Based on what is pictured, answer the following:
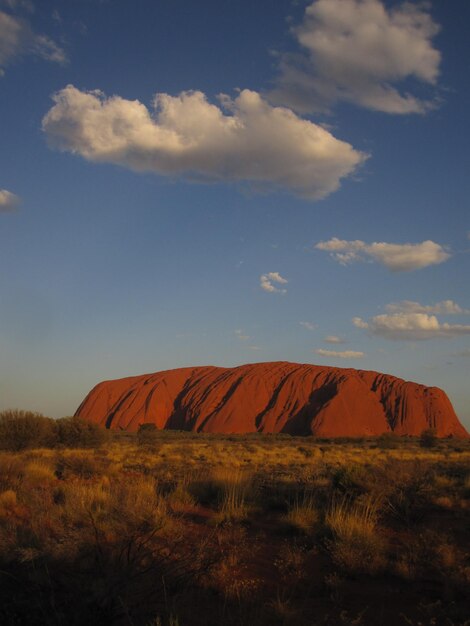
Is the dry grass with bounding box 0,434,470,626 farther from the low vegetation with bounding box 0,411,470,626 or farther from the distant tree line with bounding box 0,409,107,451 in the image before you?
the distant tree line with bounding box 0,409,107,451

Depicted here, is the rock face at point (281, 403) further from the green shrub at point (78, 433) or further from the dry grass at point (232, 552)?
the dry grass at point (232, 552)

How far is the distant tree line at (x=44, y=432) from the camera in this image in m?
21.5

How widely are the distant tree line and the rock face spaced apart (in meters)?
37.8

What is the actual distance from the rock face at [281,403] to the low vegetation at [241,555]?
5025cm

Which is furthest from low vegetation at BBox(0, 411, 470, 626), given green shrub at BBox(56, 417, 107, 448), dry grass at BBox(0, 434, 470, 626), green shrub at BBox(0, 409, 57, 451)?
green shrub at BBox(56, 417, 107, 448)

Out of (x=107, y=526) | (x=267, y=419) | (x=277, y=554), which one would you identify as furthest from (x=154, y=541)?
(x=267, y=419)

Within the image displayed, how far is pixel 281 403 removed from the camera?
219 feet

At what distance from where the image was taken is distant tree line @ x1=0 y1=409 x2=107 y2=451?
21.5 meters

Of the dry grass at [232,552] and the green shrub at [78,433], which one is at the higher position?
the dry grass at [232,552]

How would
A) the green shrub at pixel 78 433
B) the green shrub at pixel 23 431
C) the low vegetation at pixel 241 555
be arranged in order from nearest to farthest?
the low vegetation at pixel 241 555 → the green shrub at pixel 23 431 → the green shrub at pixel 78 433

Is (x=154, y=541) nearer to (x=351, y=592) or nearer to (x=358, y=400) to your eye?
(x=351, y=592)

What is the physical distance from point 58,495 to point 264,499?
159 inches

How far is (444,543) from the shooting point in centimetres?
609

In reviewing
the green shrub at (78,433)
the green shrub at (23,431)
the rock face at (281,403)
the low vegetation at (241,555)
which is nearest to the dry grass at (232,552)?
the low vegetation at (241,555)
